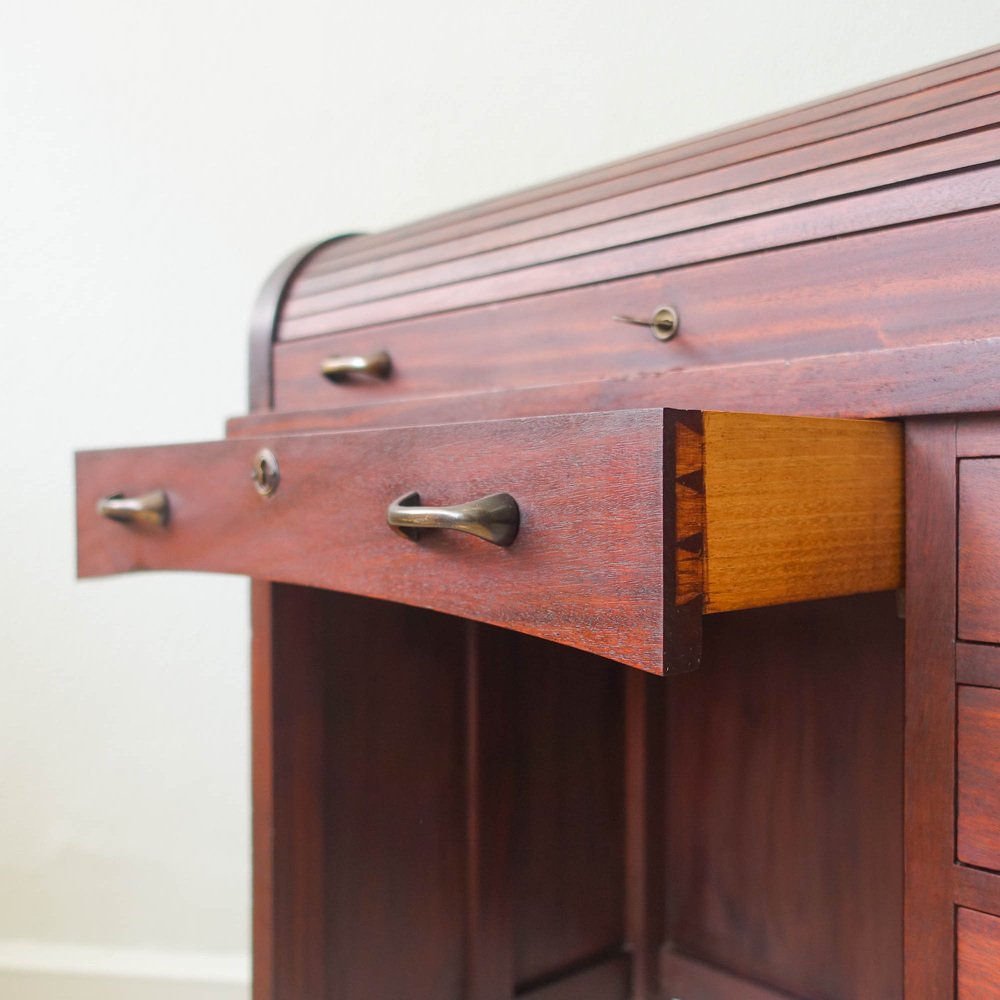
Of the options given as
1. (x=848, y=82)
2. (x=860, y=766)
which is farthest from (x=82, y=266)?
(x=860, y=766)

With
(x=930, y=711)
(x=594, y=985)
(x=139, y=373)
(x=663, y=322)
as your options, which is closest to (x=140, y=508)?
(x=663, y=322)

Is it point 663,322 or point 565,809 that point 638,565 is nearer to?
point 663,322

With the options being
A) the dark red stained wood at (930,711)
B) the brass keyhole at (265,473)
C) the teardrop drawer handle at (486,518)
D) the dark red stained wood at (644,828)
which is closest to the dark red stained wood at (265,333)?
the brass keyhole at (265,473)

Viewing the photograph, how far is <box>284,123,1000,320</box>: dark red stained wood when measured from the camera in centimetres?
58

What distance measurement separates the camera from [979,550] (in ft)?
1.69

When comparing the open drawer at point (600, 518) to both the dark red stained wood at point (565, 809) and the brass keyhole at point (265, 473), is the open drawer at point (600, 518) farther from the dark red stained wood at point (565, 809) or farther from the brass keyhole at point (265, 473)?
the dark red stained wood at point (565, 809)

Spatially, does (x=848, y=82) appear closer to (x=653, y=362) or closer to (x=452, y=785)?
(x=653, y=362)

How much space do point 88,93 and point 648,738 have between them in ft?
4.19

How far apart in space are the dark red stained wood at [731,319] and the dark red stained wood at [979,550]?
0.18 ft

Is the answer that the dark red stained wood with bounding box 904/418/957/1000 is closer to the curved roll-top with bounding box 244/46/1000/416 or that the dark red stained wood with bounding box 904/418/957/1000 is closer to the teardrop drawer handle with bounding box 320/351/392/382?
the curved roll-top with bounding box 244/46/1000/416

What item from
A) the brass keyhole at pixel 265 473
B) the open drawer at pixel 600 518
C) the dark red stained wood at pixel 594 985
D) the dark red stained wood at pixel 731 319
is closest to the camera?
the open drawer at pixel 600 518

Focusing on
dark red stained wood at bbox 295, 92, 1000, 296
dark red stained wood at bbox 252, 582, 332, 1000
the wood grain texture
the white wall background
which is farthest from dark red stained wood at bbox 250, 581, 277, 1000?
the white wall background

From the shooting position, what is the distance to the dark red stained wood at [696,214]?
0.58 m

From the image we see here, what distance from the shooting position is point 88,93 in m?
1.55
